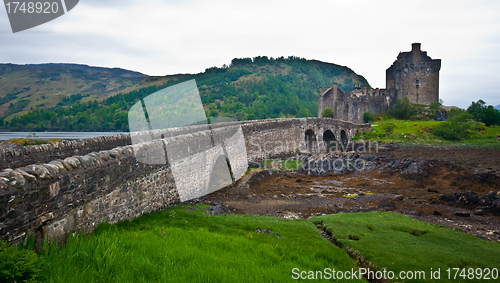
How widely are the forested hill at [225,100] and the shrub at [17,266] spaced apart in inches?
2632

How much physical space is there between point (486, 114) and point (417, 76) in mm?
18351

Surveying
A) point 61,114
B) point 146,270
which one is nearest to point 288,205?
point 146,270

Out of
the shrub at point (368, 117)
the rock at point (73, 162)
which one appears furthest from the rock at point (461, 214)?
the shrub at point (368, 117)

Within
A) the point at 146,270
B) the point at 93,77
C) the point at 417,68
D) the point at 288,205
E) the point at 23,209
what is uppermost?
the point at 93,77

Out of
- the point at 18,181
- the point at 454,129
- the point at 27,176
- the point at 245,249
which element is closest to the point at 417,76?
the point at 454,129

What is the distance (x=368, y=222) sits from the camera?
10805mm

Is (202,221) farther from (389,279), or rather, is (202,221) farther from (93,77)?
(93,77)

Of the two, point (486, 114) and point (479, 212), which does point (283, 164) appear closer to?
point (479, 212)

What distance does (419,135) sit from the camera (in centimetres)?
4388

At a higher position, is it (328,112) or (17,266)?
(328,112)

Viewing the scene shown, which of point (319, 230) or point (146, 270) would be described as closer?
point (146, 270)

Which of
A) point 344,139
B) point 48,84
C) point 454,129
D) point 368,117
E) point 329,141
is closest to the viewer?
point 454,129

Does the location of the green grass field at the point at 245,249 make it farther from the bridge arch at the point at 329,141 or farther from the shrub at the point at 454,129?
the shrub at the point at 454,129

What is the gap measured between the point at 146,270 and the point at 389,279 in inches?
209
